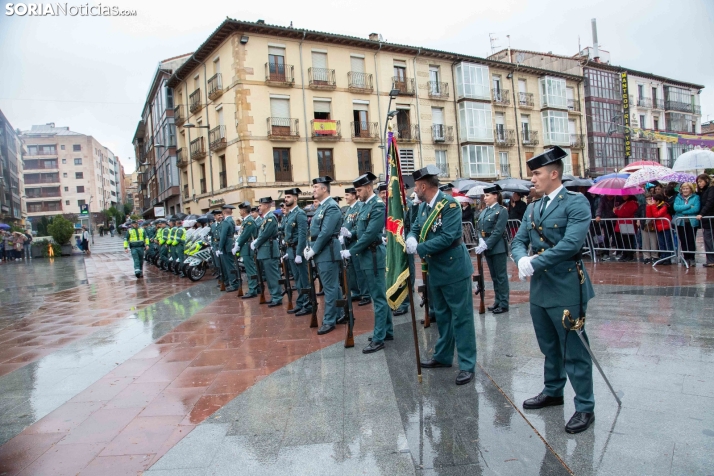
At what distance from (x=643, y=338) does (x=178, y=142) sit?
3617 cm

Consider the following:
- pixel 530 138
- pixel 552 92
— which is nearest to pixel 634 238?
pixel 530 138

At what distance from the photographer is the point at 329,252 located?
658 centimetres

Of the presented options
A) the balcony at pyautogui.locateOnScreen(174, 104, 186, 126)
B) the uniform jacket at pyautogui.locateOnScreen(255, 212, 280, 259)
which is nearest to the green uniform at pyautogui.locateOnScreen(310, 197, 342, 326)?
the uniform jacket at pyautogui.locateOnScreen(255, 212, 280, 259)

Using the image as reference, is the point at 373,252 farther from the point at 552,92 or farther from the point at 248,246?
the point at 552,92

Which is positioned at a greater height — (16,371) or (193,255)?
(193,255)

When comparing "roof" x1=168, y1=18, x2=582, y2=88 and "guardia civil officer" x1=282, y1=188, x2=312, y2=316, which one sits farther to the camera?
"roof" x1=168, y1=18, x2=582, y2=88

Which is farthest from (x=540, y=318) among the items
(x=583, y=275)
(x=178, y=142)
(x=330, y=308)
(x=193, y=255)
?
(x=178, y=142)

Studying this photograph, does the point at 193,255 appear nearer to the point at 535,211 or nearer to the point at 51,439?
the point at 51,439

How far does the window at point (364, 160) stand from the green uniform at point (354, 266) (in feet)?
72.2

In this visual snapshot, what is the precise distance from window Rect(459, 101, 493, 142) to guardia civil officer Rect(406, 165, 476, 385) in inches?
1237

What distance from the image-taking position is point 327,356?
17.5 feet

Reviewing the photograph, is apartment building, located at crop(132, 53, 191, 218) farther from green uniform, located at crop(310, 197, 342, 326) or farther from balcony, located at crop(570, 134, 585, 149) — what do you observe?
green uniform, located at crop(310, 197, 342, 326)

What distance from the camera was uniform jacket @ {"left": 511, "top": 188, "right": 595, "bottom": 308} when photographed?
10.8 ft

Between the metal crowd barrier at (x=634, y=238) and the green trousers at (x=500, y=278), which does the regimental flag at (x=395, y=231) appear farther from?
the metal crowd barrier at (x=634, y=238)
